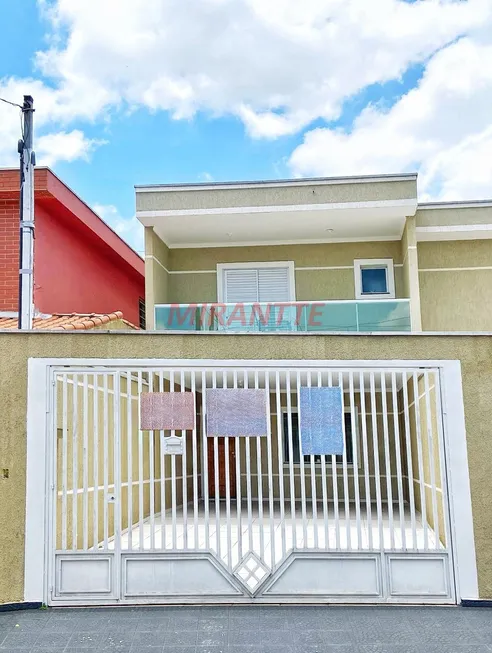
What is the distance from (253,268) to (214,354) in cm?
957

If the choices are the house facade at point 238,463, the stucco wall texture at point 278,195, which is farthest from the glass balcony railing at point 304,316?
the house facade at point 238,463

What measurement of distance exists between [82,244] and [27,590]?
33.1ft

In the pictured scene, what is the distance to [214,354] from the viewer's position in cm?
703

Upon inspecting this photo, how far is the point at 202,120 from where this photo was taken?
32.7 meters

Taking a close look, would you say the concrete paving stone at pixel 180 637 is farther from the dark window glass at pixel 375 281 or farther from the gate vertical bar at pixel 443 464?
the dark window glass at pixel 375 281

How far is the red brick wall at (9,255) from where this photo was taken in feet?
41.0

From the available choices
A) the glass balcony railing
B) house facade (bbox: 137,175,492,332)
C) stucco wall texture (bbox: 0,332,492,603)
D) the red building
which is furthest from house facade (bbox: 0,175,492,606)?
house facade (bbox: 137,175,492,332)

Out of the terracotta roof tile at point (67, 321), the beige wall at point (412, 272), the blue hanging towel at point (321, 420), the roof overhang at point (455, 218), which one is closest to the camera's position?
the blue hanging towel at point (321, 420)

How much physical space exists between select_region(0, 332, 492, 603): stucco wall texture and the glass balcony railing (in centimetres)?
629

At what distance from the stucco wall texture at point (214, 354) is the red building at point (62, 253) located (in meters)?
5.84

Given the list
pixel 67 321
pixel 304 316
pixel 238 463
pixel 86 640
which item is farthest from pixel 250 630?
pixel 304 316

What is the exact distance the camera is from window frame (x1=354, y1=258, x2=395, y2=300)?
16109 mm

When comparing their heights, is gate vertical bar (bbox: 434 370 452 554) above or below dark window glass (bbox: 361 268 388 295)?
below

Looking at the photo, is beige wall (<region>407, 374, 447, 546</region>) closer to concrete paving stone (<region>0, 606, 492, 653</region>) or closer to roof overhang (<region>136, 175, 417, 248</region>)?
concrete paving stone (<region>0, 606, 492, 653</region>)
